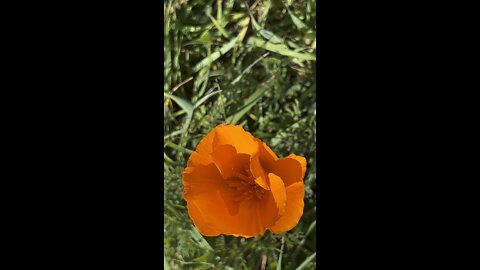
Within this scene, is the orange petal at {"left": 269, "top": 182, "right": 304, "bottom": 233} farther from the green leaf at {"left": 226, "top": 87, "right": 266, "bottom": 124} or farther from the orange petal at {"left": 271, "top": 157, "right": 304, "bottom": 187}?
the green leaf at {"left": 226, "top": 87, "right": 266, "bottom": 124}

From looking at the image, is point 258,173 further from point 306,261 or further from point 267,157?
point 306,261

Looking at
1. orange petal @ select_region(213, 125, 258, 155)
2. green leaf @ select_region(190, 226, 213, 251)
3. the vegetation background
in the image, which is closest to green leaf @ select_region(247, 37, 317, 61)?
the vegetation background

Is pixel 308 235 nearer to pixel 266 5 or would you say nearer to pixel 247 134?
pixel 247 134

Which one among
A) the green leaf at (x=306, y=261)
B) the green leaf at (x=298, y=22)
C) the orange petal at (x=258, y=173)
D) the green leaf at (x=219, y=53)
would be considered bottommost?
the green leaf at (x=306, y=261)

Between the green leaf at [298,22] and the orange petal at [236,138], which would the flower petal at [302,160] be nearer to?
the orange petal at [236,138]

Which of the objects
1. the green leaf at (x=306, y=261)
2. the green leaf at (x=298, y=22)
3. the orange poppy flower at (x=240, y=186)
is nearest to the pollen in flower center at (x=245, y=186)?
the orange poppy flower at (x=240, y=186)
